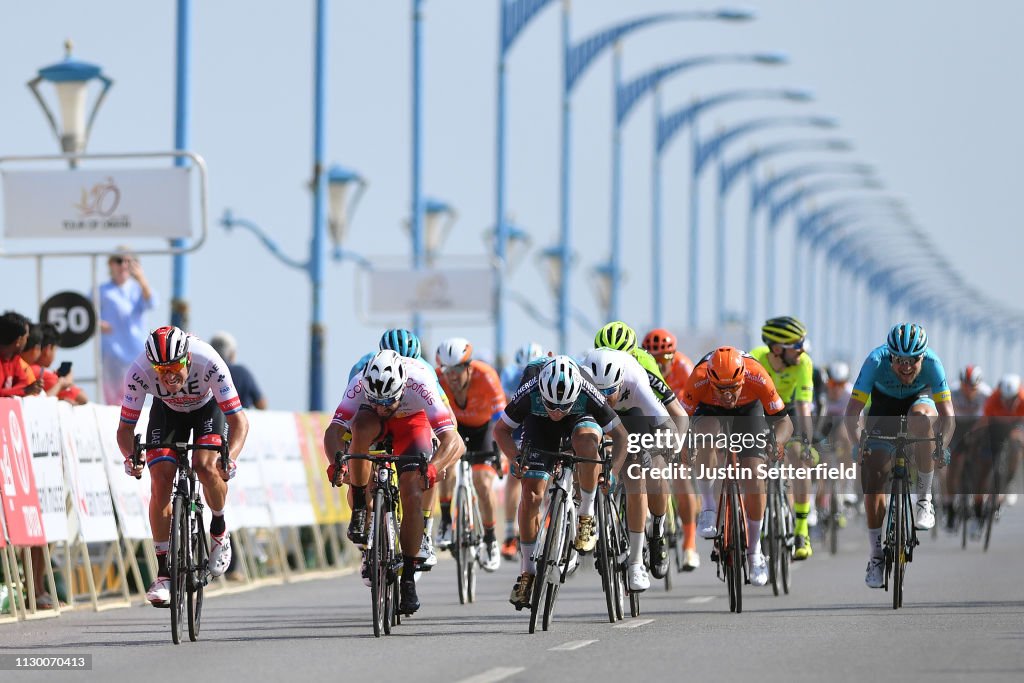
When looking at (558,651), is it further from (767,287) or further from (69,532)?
(767,287)

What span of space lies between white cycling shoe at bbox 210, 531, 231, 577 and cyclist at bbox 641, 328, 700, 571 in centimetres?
373

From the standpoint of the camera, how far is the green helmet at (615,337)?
16.0 metres

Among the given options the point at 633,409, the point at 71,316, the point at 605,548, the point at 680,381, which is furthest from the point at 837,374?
the point at 605,548

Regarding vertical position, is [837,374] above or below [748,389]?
above

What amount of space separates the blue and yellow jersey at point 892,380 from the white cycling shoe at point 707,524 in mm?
1269

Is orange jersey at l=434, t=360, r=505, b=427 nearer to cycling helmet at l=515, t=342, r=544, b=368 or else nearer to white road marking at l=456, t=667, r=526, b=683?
cycling helmet at l=515, t=342, r=544, b=368

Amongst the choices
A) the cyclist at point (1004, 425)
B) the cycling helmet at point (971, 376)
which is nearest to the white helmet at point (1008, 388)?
the cyclist at point (1004, 425)

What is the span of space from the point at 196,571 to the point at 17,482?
8.63 ft

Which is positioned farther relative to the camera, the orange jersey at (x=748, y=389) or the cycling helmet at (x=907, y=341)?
the orange jersey at (x=748, y=389)

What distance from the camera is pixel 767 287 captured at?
7469 centimetres

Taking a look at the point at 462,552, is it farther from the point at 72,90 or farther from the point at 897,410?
the point at 72,90

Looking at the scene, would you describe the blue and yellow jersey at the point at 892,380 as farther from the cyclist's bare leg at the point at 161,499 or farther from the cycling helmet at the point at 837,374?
the cycling helmet at the point at 837,374

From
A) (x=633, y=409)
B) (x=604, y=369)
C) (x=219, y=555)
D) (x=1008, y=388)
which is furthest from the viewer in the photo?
(x=1008, y=388)

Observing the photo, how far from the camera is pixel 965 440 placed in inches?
1022
